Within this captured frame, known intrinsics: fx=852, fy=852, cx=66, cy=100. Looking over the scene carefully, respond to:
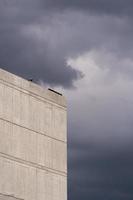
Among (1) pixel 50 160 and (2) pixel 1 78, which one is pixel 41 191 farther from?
(2) pixel 1 78

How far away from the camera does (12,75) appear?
11544 cm

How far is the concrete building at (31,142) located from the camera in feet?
371

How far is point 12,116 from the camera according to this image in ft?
378

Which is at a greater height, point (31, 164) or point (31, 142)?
point (31, 142)

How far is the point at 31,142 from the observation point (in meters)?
119

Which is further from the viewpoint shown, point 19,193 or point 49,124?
point 49,124

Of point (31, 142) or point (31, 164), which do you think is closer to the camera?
point (31, 164)

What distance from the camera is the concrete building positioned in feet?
371

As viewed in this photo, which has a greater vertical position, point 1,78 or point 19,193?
point 1,78

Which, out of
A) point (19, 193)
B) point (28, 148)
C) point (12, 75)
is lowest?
point (19, 193)

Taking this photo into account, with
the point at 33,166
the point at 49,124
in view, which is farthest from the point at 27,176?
the point at 49,124

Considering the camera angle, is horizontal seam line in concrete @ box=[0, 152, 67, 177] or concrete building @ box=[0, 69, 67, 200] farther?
concrete building @ box=[0, 69, 67, 200]

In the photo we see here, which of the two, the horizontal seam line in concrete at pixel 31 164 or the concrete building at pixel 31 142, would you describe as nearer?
the horizontal seam line in concrete at pixel 31 164

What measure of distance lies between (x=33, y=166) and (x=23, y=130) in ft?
17.1
